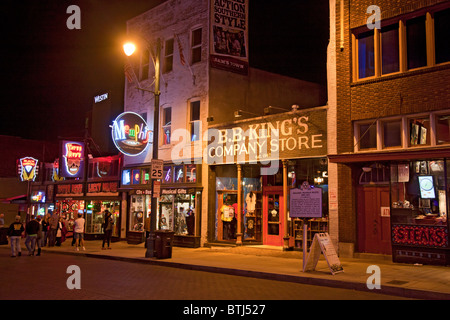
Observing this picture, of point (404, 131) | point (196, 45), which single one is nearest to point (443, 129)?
point (404, 131)

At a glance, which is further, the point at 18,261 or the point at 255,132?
the point at 255,132

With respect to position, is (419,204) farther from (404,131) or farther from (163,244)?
(163,244)

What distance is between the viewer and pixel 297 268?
1376cm

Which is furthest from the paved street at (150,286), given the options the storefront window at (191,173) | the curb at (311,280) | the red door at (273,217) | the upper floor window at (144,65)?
the upper floor window at (144,65)

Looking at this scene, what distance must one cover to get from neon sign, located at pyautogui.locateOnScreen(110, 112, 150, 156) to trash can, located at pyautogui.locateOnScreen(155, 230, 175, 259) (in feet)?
25.2

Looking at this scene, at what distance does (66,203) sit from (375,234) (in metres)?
24.1

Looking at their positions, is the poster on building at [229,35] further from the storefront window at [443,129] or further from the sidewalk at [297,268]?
the storefront window at [443,129]

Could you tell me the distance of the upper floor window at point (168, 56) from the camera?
24.6 m

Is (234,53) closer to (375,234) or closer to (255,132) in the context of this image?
(255,132)

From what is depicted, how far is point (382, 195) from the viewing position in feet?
51.5

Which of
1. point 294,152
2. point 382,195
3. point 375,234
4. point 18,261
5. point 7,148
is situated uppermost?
point 7,148

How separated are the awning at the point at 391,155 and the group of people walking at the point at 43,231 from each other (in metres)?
12.0

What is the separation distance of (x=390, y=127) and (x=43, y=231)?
17625mm
